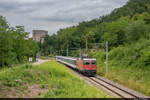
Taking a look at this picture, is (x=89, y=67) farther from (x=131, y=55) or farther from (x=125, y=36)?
(x=125, y=36)

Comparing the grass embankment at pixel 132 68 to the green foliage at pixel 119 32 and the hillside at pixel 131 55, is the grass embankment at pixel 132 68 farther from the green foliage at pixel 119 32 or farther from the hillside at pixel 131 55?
the green foliage at pixel 119 32

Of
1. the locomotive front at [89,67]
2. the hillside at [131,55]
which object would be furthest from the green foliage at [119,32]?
the locomotive front at [89,67]

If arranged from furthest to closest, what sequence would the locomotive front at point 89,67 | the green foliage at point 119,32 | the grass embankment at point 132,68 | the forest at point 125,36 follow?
the green foliage at point 119,32
the forest at point 125,36
the locomotive front at point 89,67
the grass embankment at point 132,68

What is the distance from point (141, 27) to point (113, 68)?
1171 cm

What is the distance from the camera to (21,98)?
9492mm

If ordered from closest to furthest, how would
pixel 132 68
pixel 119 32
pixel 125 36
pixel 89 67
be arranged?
pixel 132 68 → pixel 89 67 → pixel 125 36 → pixel 119 32

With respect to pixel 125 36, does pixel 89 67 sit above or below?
below

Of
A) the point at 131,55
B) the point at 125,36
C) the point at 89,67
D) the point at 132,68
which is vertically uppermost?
the point at 125,36

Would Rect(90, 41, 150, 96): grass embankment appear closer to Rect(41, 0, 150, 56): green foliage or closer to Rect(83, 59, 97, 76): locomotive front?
Rect(83, 59, 97, 76): locomotive front

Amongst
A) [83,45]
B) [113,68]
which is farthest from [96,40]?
[113,68]

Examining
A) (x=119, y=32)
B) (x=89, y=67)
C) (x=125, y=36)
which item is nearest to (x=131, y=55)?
(x=89, y=67)

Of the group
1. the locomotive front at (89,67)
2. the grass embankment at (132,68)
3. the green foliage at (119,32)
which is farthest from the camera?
the green foliage at (119,32)

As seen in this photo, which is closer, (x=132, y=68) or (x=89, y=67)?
(x=132, y=68)

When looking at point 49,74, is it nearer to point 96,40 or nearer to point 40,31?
point 96,40
